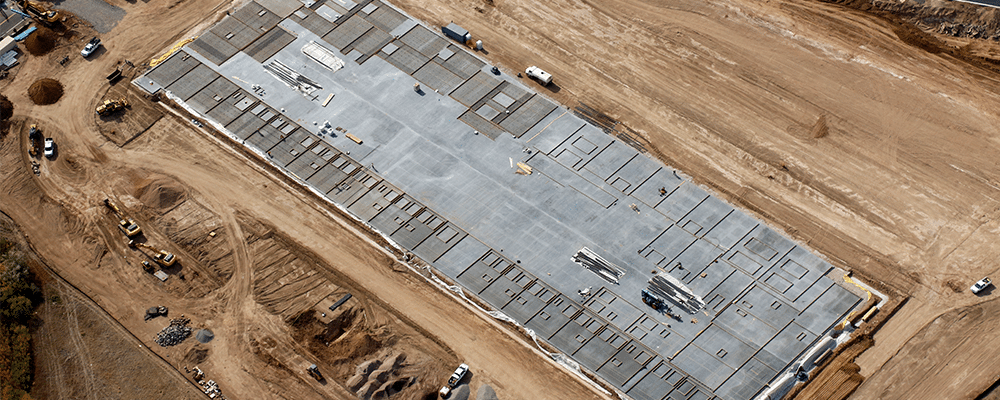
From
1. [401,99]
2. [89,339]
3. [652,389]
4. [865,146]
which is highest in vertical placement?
[865,146]

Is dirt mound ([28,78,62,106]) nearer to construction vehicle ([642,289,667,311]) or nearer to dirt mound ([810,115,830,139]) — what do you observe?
construction vehicle ([642,289,667,311])

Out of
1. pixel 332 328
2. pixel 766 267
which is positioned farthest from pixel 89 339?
pixel 766 267

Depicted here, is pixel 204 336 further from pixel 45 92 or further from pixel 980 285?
pixel 980 285

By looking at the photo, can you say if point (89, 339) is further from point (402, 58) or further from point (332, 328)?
point (402, 58)

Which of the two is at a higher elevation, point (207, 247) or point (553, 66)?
point (553, 66)

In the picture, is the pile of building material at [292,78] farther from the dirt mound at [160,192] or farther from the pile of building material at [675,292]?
the pile of building material at [675,292]

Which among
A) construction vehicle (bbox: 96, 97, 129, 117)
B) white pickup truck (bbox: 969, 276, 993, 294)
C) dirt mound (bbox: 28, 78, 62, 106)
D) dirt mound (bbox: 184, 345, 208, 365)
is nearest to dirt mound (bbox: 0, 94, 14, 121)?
dirt mound (bbox: 28, 78, 62, 106)

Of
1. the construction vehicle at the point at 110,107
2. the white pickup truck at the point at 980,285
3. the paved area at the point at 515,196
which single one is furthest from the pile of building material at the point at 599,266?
the construction vehicle at the point at 110,107
